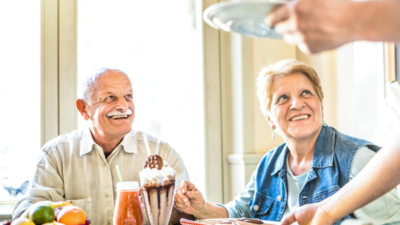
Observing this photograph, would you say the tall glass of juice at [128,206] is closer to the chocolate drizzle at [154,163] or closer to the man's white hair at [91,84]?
the chocolate drizzle at [154,163]

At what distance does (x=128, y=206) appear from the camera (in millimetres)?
1452

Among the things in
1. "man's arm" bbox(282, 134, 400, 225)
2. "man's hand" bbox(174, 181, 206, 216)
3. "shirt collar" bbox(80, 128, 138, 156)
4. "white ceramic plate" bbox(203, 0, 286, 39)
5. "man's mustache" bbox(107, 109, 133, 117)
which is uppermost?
"white ceramic plate" bbox(203, 0, 286, 39)

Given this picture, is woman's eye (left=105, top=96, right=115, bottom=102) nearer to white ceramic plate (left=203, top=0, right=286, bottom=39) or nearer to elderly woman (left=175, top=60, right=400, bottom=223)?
elderly woman (left=175, top=60, right=400, bottom=223)

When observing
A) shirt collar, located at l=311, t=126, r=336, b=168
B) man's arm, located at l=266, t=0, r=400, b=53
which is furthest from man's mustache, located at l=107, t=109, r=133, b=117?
man's arm, located at l=266, t=0, r=400, b=53

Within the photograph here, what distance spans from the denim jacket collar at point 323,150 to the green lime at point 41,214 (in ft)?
3.27

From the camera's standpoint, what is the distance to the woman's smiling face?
186 cm

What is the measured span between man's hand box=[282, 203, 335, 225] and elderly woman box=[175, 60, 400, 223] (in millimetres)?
561

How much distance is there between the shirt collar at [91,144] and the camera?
1993 mm

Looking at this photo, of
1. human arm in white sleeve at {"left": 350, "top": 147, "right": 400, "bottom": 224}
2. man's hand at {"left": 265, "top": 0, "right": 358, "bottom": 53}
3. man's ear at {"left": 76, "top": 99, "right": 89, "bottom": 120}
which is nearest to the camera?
man's hand at {"left": 265, "top": 0, "right": 358, "bottom": 53}

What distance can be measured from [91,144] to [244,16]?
4.73 ft

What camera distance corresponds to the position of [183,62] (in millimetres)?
2900

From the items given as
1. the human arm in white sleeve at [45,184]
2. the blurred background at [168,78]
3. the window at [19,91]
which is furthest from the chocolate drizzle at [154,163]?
the window at [19,91]

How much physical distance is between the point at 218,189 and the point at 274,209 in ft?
3.22

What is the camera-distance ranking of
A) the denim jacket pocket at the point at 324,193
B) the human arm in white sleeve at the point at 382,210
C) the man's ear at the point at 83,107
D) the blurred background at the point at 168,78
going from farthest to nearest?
the blurred background at the point at 168,78, the man's ear at the point at 83,107, the denim jacket pocket at the point at 324,193, the human arm in white sleeve at the point at 382,210
